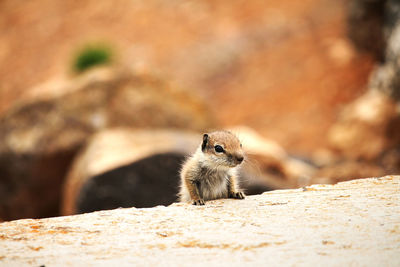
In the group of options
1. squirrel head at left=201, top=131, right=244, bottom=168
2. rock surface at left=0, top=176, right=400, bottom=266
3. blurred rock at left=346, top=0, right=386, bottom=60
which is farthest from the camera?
blurred rock at left=346, top=0, right=386, bottom=60

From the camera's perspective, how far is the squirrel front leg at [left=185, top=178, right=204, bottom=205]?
5427 millimetres

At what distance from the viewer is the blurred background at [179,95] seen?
10133 mm

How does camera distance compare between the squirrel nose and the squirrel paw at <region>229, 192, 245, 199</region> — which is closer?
the squirrel nose

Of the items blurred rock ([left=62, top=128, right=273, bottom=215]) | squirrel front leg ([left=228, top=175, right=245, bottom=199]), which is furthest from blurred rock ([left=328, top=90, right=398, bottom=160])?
squirrel front leg ([left=228, top=175, right=245, bottom=199])

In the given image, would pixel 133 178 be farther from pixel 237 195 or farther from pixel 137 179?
pixel 237 195

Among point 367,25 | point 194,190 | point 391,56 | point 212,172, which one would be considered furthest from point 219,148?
point 367,25

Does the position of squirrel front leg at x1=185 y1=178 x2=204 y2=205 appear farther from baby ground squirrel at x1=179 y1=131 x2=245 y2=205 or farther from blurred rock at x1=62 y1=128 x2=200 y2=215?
blurred rock at x1=62 y1=128 x2=200 y2=215

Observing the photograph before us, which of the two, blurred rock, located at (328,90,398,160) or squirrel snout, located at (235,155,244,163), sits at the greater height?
blurred rock, located at (328,90,398,160)

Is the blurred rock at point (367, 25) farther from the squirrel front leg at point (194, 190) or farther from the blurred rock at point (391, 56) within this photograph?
the squirrel front leg at point (194, 190)

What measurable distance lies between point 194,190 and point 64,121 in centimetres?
702

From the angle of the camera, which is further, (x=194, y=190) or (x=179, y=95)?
(x=179, y=95)

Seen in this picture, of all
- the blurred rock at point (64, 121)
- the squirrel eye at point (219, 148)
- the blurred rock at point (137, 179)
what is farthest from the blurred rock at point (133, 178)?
the squirrel eye at point (219, 148)

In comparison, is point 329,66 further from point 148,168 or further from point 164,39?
point 148,168

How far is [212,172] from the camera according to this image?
5.95 metres
